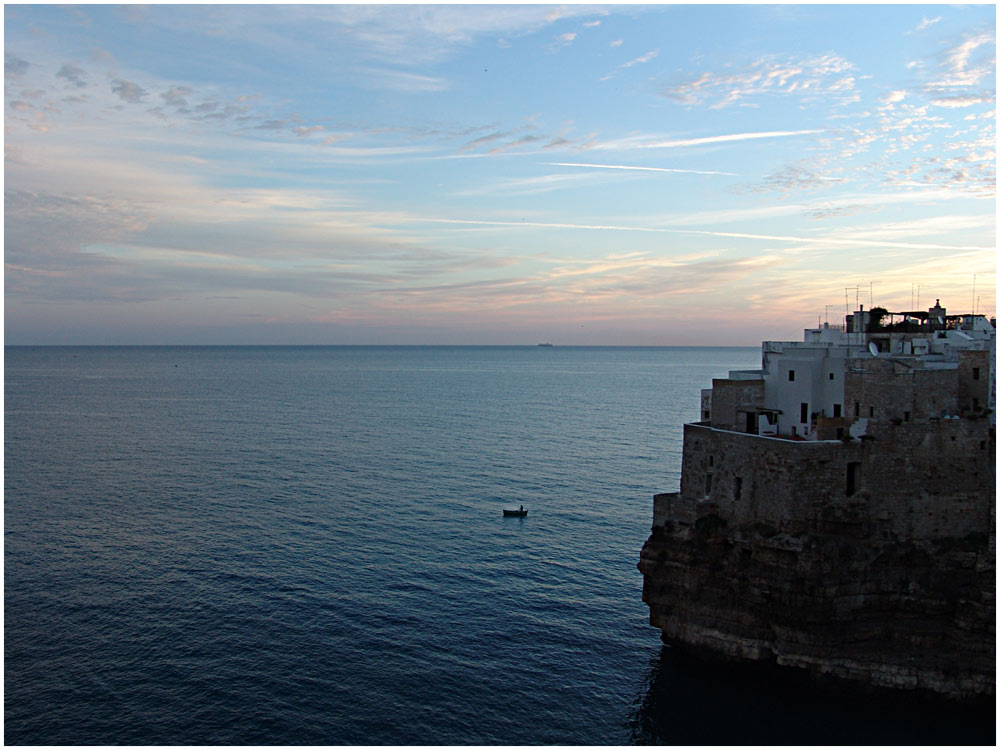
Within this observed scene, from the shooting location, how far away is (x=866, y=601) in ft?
130

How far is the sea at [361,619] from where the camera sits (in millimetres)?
37750

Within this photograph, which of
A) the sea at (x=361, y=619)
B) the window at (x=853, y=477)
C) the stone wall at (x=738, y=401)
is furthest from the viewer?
the stone wall at (x=738, y=401)

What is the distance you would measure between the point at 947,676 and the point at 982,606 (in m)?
4.00

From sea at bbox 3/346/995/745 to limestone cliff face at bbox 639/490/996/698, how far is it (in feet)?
4.93

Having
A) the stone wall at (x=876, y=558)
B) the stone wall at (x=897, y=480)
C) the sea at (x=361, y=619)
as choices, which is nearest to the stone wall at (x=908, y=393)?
the stone wall at (x=876, y=558)

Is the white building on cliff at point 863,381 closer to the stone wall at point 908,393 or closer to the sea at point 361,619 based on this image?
the stone wall at point 908,393

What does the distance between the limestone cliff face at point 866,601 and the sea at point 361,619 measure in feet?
4.93

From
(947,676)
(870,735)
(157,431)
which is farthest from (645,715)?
(157,431)

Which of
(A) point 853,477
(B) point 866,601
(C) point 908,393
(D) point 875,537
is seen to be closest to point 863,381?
(C) point 908,393

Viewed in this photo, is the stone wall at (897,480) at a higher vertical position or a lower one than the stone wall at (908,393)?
lower

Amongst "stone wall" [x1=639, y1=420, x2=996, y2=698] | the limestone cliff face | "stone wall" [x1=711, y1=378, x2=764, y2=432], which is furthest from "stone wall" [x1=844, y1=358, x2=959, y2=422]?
"stone wall" [x1=711, y1=378, x2=764, y2=432]

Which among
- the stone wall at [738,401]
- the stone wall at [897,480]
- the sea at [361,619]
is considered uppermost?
the stone wall at [738,401]

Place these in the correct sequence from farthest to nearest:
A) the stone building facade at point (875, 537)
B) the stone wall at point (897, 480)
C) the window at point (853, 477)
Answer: the window at point (853, 477) → the stone wall at point (897, 480) → the stone building facade at point (875, 537)

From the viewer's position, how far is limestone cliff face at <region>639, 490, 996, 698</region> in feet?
127
